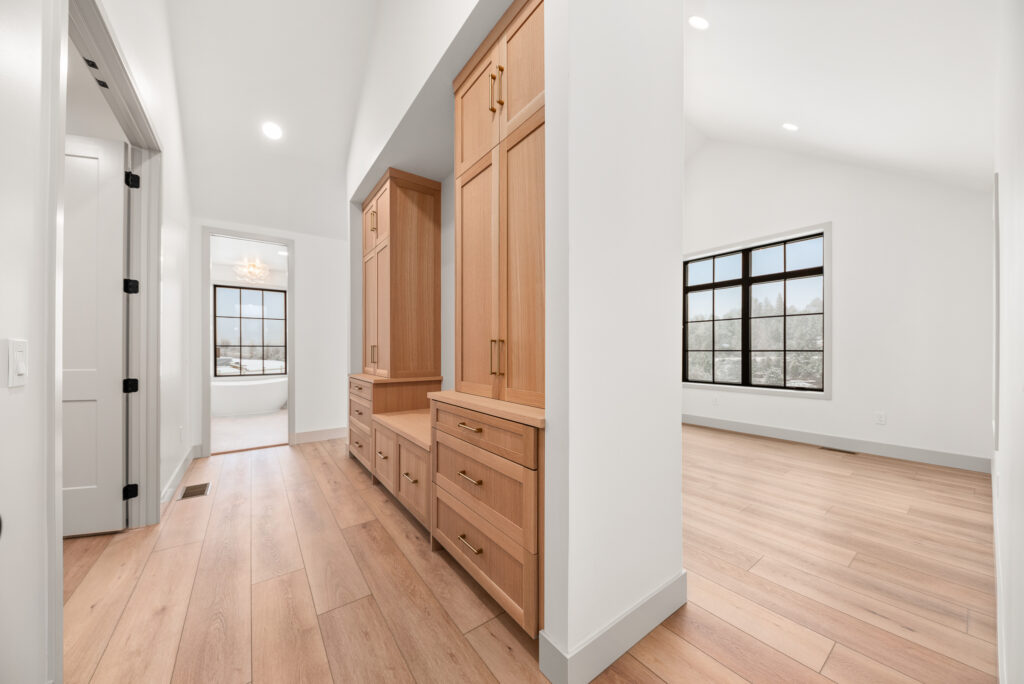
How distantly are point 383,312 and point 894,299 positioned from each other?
452 centimetres

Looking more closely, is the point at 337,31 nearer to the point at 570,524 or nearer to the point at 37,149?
the point at 37,149

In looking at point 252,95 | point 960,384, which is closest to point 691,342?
point 960,384

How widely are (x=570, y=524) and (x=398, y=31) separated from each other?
3021 millimetres

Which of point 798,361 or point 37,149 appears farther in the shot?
point 798,361

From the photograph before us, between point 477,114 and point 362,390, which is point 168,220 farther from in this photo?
point 477,114

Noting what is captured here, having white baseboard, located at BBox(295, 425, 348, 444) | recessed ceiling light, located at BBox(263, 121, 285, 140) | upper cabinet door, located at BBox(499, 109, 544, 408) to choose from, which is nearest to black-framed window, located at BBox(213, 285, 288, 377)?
white baseboard, located at BBox(295, 425, 348, 444)

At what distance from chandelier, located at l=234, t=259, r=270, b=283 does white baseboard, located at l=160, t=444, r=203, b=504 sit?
4278mm

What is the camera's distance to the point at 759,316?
4734mm

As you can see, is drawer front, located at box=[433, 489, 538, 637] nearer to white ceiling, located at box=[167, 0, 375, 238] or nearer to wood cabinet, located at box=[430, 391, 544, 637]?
wood cabinet, located at box=[430, 391, 544, 637]

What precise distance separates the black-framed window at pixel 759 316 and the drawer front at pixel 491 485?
413cm

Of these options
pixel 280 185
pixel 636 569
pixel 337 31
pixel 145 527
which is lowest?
pixel 145 527

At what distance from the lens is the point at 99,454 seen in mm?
2207

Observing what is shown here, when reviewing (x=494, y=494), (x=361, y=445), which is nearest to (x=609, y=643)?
(x=494, y=494)

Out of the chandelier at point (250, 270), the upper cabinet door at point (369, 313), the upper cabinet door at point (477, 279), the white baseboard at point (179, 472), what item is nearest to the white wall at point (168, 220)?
the white baseboard at point (179, 472)
